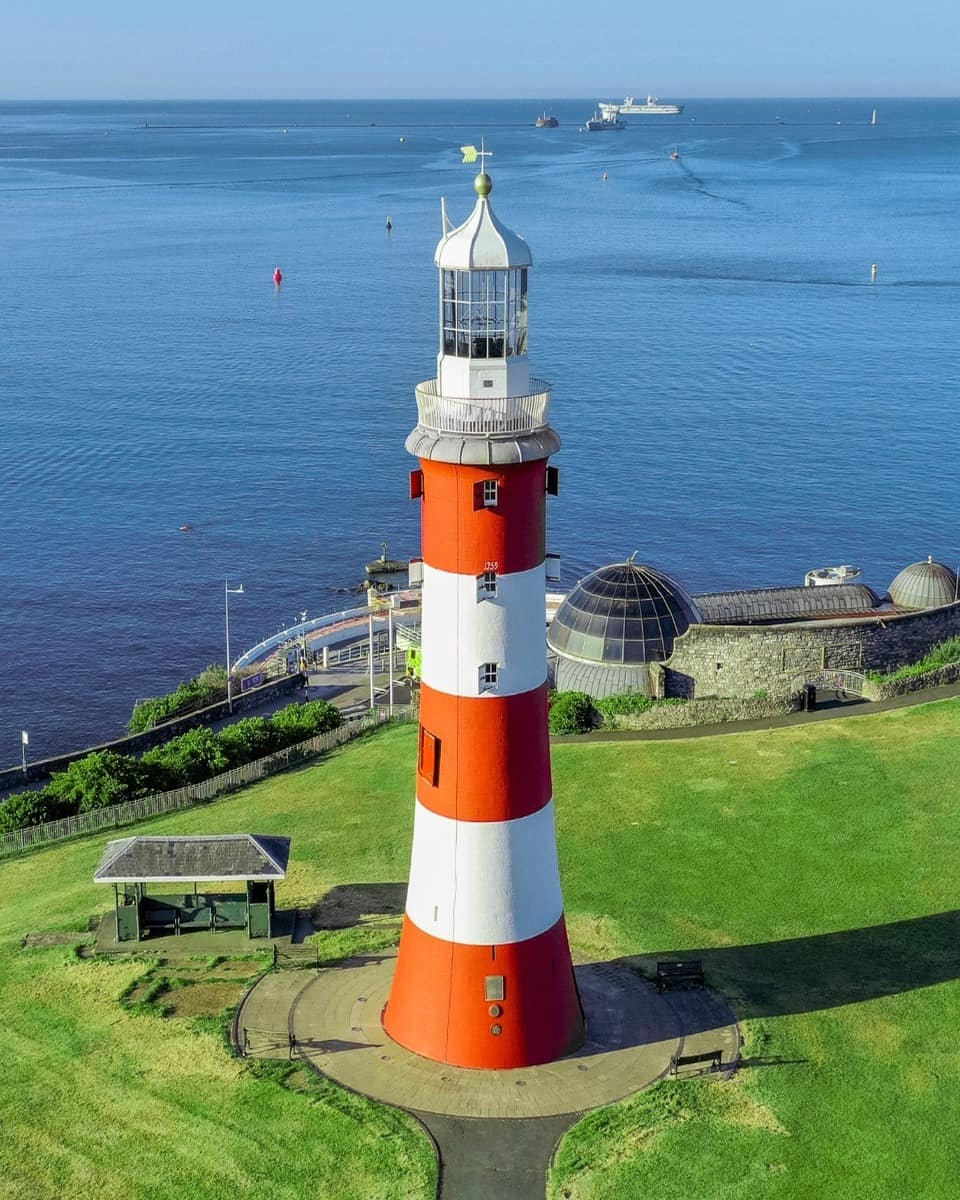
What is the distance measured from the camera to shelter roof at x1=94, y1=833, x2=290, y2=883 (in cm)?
3425

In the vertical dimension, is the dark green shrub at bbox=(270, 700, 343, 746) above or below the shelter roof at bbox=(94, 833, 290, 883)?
below

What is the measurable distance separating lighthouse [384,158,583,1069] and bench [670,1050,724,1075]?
2015 mm

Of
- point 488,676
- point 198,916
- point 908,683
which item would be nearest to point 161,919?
point 198,916

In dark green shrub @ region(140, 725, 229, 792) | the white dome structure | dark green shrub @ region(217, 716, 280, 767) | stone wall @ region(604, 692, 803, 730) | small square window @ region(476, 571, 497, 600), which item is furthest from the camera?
stone wall @ region(604, 692, 803, 730)

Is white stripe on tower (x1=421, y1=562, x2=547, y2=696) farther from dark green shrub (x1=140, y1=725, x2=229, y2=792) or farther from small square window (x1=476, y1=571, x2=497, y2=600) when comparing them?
dark green shrub (x1=140, y1=725, x2=229, y2=792)

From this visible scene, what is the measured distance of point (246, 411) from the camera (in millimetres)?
122750

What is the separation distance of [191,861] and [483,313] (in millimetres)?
15368

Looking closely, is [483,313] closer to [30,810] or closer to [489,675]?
[489,675]

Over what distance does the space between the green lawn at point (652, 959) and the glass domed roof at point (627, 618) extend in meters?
6.68

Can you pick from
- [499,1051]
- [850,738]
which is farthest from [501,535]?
[850,738]

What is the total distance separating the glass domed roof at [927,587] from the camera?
204 ft

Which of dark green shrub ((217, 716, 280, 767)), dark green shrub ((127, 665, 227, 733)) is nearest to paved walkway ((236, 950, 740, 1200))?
dark green shrub ((217, 716, 280, 767))

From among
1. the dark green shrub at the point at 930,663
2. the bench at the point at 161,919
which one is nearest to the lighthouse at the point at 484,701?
the bench at the point at 161,919

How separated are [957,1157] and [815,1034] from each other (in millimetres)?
4298
